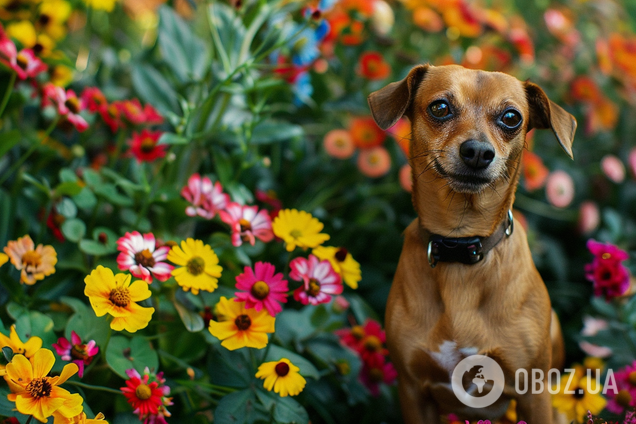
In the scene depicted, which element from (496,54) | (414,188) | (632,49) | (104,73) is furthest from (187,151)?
(632,49)

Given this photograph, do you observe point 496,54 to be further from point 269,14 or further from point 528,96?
point 528,96

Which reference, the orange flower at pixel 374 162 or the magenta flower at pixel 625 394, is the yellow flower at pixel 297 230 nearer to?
the orange flower at pixel 374 162

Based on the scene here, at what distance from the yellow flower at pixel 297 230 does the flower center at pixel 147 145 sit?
1.94ft

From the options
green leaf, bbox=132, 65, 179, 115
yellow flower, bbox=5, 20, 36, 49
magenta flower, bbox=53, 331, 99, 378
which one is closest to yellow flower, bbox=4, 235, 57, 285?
magenta flower, bbox=53, 331, 99, 378

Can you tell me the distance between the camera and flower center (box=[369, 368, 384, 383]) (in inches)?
75.2

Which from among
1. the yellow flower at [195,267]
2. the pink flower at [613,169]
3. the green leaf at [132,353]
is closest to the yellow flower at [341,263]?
the yellow flower at [195,267]

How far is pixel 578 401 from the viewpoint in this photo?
181 centimetres

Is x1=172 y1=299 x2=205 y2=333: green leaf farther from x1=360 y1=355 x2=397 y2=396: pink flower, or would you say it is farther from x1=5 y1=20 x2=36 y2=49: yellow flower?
x1=5 y1=20 x2=36 y2=49: yellow flower

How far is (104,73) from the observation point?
2.70 m

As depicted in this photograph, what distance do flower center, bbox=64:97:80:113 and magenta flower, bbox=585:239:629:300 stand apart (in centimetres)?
183

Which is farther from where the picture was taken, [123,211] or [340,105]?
[340,105]

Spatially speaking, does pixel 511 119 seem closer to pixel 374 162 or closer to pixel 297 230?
pixel 297 230

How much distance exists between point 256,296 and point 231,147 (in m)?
1.01

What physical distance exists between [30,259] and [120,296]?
1.46 ft
